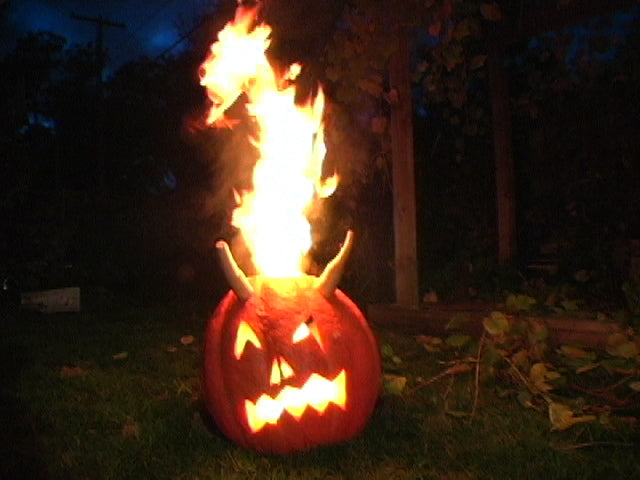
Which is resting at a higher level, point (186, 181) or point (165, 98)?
point (165, 98)

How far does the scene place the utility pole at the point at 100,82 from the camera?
25.4m

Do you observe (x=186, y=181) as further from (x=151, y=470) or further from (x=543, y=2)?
(x=151, y=470)

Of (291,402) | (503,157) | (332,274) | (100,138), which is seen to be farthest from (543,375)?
(100,138)

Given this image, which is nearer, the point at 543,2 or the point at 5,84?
the point at 543,2

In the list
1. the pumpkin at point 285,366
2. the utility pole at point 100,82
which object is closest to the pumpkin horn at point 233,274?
the pumpkin at point 285,366

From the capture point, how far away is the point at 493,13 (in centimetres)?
482

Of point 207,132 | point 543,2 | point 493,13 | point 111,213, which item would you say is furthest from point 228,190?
point 493,13

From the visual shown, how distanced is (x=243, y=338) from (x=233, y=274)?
0.30m

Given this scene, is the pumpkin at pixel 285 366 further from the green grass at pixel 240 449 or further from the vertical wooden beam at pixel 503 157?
the vertical wooden beam at pixel 503 157

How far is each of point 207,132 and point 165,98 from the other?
984 cm

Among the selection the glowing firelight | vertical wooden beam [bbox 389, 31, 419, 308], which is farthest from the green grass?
vertical wooden beam [bbox 389, 31, 419, 308]

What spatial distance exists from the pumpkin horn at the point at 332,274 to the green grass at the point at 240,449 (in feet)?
2.44

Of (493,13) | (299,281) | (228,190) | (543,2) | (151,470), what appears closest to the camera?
(151,470)

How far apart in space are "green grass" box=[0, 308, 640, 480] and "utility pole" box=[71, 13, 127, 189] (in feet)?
68.1
